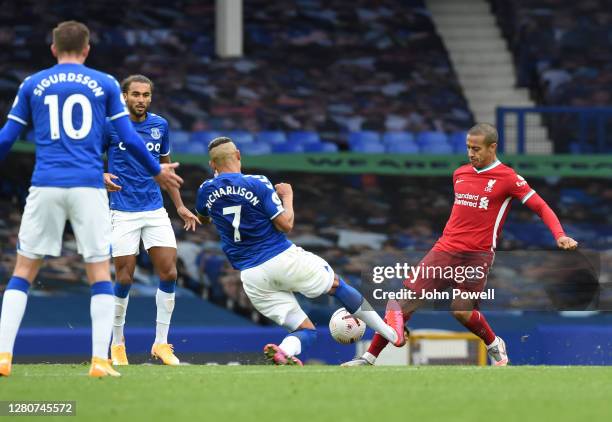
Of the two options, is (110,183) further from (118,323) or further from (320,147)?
(320,147)

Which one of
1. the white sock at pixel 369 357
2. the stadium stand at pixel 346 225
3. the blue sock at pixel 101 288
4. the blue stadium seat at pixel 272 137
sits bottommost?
the stadium stand at pixel 346 225

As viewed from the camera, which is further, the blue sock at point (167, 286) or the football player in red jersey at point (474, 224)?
the blue sock at point (167, 286)

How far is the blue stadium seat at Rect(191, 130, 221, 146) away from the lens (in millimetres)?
19672

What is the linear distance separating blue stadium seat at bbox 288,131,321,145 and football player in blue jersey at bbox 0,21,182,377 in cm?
1244

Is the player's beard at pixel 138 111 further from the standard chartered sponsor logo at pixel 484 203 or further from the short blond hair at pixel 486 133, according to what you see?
the standard chartered sponsor logo at pixel 484 203

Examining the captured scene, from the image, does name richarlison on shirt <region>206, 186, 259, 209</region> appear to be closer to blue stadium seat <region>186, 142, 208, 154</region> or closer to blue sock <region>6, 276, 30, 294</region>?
blue sock <region>6, 276, 30, 294</region>

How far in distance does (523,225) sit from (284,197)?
438 inches

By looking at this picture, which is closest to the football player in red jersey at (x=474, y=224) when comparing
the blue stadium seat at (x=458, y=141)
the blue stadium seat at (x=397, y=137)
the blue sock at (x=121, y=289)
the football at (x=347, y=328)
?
the football at (x=347, y=328)

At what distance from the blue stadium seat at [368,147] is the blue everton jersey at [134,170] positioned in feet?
33.2

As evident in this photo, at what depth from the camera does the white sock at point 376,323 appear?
31.6ft

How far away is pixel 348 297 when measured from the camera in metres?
9.52

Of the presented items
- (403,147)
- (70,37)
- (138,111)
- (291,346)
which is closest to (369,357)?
(291,346)

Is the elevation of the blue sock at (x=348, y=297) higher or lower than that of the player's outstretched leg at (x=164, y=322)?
higher

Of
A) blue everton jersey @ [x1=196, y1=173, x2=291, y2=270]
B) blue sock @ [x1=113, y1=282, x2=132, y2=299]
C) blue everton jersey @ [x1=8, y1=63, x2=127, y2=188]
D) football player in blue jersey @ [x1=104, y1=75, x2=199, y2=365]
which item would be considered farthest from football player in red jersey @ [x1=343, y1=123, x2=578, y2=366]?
blue everton jersey @ [x1=8, y1=63, x2=127, y2=188]
